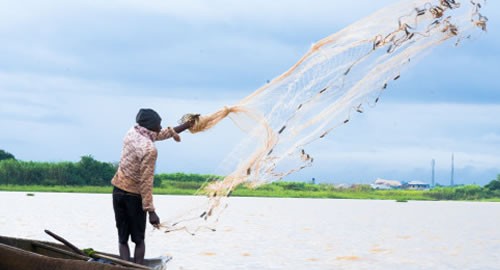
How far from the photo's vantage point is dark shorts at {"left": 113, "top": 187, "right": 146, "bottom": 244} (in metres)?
6.74

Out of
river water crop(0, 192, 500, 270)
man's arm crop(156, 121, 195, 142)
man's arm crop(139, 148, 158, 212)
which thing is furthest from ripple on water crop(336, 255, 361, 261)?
man's arm crop(139, 148, 158, 212)

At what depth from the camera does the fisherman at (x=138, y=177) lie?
21.7 feet

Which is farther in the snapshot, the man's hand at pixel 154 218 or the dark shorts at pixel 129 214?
the dark shorts at pixel 129 214

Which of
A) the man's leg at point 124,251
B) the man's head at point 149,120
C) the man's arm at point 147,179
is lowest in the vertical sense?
the man's leg at point 124,251

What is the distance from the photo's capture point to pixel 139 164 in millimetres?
6684

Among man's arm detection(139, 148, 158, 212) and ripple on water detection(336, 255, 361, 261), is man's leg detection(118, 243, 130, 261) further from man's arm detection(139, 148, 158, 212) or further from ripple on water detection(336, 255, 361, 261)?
ripple on water detection(336, 255, 361, 261)

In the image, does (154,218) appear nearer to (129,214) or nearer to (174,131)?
(129,214)

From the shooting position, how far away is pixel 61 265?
241 inches

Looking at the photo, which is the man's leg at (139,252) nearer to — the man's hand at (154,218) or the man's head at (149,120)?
the man's hand at (154,218)

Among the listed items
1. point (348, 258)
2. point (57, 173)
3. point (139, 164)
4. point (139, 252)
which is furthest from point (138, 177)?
point (57, 173)

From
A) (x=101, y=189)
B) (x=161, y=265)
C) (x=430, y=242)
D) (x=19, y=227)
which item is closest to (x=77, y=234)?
(x=19, y=227)

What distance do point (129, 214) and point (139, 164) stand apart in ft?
1.48

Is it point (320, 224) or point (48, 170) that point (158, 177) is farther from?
point (320, 224)

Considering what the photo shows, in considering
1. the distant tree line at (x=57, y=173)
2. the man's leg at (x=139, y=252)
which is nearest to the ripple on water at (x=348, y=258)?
the man's leg at (x=139, y=252)
